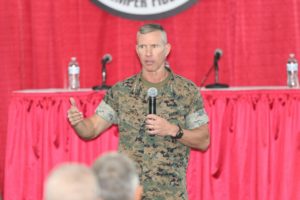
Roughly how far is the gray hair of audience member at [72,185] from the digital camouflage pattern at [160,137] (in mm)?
1767

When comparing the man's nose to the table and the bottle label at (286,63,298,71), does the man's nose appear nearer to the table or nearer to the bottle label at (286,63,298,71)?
the table

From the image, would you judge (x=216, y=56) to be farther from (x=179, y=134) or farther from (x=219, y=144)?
(x=179, y=134)

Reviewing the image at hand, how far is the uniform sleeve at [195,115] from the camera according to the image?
3.51 m

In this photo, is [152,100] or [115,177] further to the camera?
[152,100]

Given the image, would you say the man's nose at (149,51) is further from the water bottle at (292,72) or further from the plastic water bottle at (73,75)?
the plastic water bottle at (73,75)

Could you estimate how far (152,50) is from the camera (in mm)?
3477

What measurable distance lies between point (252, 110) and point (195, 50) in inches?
43.3

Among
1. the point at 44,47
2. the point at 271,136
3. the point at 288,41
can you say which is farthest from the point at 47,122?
the point at 288,41

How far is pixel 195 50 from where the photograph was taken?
561 cm

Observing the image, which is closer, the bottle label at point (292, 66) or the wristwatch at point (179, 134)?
the wristwatch at point (179, 134)

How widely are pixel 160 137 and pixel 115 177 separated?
170cm

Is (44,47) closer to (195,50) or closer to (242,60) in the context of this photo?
(195,50)

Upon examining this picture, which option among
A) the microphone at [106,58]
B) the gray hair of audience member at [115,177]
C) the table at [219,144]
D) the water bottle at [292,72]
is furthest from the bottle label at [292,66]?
the gray hair of audience member at [115,177]

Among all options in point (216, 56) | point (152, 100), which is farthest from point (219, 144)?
point (152, 100)
